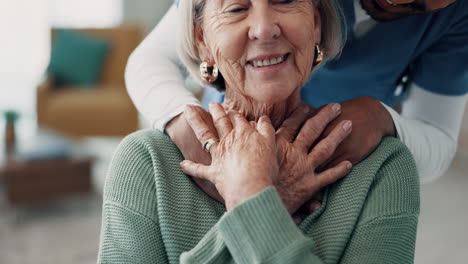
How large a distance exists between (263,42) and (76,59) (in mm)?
4644

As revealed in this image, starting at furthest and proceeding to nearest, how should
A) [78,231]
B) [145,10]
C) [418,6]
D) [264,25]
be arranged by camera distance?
[145,10] < [78,231] < [418,6] < [264,25]

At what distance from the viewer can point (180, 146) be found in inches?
54.6

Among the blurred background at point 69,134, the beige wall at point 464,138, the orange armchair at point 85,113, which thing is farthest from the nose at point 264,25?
the beige wall at point 464,138

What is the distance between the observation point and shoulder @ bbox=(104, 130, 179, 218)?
1301mm

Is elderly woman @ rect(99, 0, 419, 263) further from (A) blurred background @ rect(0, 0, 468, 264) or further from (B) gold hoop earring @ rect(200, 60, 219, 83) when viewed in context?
(A) blurred background @ rect(0, 0, 468, 264)

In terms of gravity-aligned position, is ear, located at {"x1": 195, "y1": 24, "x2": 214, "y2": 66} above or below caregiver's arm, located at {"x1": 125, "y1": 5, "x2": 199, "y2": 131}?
above

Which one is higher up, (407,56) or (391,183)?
(407,56)

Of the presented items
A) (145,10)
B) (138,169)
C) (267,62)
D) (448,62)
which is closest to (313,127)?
(267,62)

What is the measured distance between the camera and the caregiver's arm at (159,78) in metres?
1.47

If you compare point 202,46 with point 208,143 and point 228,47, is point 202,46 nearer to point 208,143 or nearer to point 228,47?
point 228,47

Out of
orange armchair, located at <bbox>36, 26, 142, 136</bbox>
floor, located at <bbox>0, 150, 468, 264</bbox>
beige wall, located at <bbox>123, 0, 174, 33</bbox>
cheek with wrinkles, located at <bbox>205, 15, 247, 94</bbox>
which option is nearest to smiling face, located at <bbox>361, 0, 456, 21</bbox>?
cheek with wrinkles, located at <bbox>205, 15, 247, 94</bbox>

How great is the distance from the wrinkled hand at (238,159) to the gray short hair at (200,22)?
0.20 metres

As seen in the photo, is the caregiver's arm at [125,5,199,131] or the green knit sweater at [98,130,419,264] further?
the caregiver's arm at [125,5,199,131]

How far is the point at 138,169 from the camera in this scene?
1.34 meters
